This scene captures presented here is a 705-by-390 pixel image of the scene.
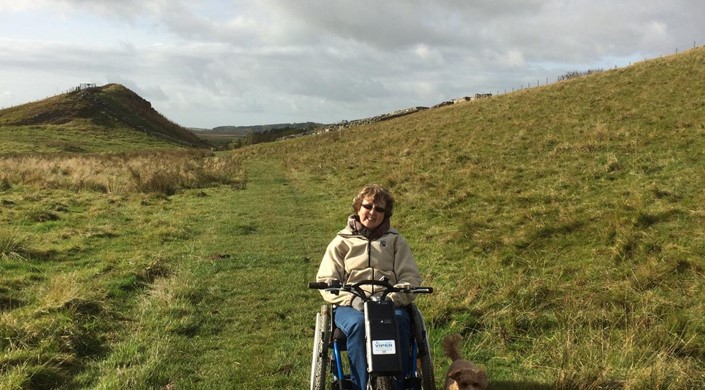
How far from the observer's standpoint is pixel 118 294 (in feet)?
24.9

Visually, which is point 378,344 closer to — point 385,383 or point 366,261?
point 385,383

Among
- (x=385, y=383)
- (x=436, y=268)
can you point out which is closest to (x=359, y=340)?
A: (x=385, y=383)

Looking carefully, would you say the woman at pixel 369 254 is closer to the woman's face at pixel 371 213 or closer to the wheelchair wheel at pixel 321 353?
the woman's face at pixel 371 213

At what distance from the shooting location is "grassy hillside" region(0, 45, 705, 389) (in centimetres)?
516

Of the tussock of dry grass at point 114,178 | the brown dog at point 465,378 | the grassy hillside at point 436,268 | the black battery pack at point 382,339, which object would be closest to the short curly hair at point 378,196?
the black battery pack at point 382,339

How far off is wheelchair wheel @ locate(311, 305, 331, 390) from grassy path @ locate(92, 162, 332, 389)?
67cm

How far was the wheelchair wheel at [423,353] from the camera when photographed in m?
4.21

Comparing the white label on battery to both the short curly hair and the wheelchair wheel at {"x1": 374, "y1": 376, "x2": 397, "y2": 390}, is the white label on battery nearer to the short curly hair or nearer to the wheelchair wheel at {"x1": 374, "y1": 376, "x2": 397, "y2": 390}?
the wheelchair wheel at {"x1": 374, "y1": 376, "x2": 397, "y2": 390}

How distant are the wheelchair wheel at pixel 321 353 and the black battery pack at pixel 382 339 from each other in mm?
698

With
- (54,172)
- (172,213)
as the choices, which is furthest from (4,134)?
(172,213)

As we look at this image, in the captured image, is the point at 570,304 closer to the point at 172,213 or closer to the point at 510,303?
the point at 510,303

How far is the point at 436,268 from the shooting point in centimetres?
887

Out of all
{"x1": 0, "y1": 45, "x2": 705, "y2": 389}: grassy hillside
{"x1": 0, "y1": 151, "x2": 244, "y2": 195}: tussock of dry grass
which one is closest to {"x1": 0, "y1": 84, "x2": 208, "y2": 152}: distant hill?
{"x1": 0, "y1": 151, "x2": 244, "y2": 195}: tussock of dry grass

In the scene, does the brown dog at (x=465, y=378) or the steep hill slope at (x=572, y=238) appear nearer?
the brown dog at (x=465, y=378)
